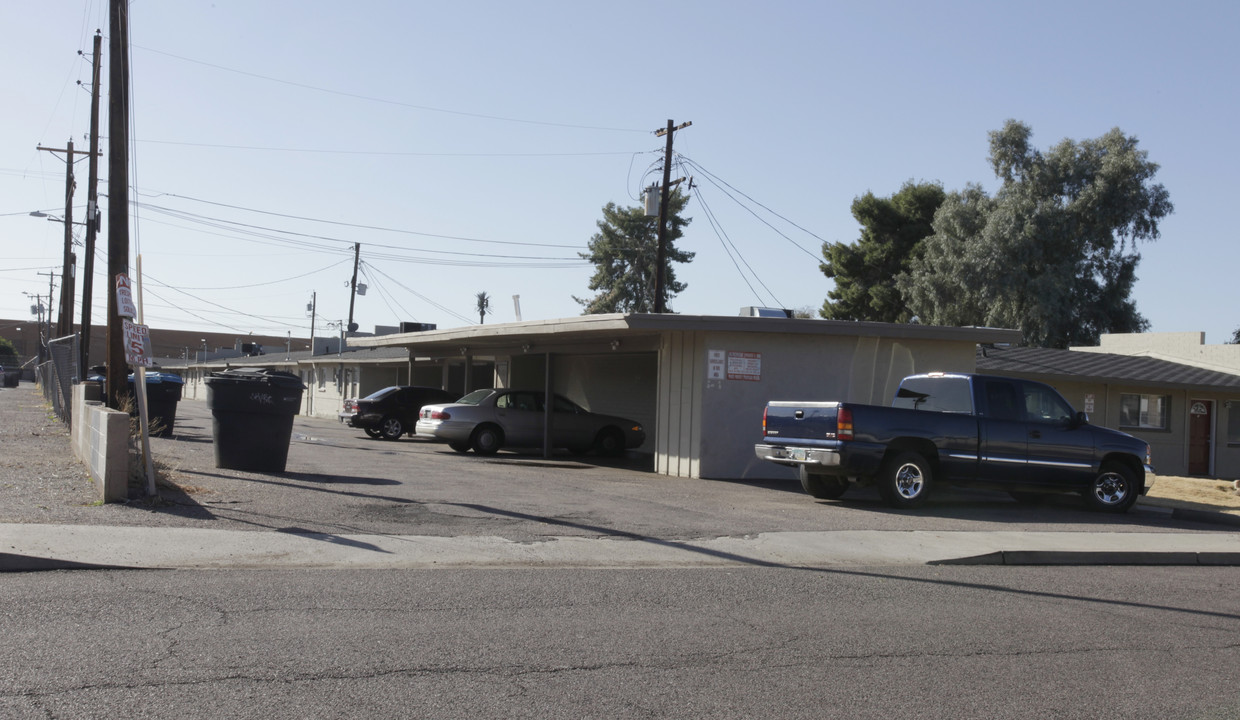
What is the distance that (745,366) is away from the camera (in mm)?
17453

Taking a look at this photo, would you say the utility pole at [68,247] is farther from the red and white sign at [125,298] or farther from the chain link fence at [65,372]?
the red and white sign at [125,298]

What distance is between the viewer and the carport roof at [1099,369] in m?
25.9

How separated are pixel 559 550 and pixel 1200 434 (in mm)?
24978

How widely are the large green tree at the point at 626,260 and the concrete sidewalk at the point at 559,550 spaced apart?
5053 cm

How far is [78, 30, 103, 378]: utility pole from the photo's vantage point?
81.7ft

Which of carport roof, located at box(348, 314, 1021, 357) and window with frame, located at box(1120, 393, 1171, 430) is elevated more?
carport roof, located at box(348, 314, 1021, 357)

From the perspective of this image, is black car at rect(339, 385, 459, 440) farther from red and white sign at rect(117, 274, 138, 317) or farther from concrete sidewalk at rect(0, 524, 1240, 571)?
concrete sidewalk at rect(0, 524, 1240, 571)

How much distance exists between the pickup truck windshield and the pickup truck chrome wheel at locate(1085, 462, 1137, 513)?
2.36 meters

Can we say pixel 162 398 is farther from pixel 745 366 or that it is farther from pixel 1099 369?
pixel 1099 369

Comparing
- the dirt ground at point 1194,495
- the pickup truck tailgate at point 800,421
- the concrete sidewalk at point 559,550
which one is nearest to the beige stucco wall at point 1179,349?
the dirt ground at point 1194,495

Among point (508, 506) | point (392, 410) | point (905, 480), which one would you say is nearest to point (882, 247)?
point (392, 410)

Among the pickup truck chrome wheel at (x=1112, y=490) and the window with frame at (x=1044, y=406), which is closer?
the window with frame at (x=1044, y=406)

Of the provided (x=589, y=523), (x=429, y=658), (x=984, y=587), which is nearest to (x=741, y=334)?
(x=589, y=523)

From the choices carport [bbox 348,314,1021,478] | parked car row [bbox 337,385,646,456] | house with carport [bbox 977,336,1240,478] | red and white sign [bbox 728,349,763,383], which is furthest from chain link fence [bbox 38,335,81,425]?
house with carport [bbox 977,336,1240,478]
